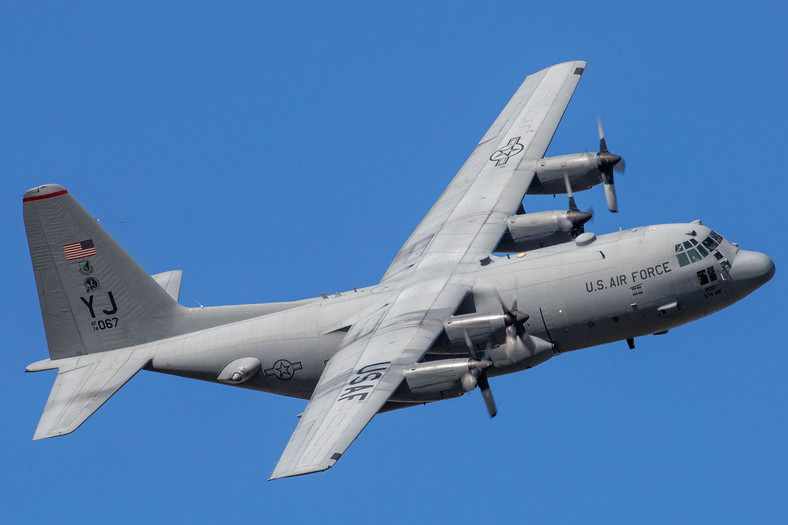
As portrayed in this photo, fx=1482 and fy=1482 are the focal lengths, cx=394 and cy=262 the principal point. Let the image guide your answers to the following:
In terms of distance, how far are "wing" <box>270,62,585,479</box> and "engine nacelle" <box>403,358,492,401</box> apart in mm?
610

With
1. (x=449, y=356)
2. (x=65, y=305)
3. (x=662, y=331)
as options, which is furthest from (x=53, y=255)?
(x=662, y=331)

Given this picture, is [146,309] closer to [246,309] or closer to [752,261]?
[246,309]

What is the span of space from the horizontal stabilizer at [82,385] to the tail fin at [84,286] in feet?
1.82

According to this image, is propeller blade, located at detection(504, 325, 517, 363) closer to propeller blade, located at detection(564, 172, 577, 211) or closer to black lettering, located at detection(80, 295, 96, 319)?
propeller blade, located at detection(564, 172, 577, 211)

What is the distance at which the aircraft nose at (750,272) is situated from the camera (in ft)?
171

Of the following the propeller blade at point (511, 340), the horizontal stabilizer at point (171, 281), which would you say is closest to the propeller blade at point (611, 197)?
the propeller blade at point (511, 340)

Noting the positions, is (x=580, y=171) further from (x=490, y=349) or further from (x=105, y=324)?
(x=105, y=324)

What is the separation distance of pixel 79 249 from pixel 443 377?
15.4 m

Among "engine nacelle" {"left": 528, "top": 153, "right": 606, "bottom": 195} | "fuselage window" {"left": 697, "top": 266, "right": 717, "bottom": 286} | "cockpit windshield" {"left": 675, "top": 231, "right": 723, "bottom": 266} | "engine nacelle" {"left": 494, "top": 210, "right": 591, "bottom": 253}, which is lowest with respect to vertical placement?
"fuselage window" {"left": 697, "top": 266, "right": 717, "bottom": 286}

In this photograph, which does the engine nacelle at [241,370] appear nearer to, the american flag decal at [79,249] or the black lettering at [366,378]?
the black lettering at [366,378]

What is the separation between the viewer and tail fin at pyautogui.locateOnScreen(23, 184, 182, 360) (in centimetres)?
5441

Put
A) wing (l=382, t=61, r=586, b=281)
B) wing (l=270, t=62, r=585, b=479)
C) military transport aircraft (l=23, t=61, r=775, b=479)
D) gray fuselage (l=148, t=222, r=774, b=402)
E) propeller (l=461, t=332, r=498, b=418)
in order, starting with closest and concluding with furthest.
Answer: wing (l=270, t=62, r=585, b=479) → propeller (l=461, t=332, r=498, b=418) → military transport aircraft (l=23, t=61, r=775, b=479) → gray fuselage (l=148, t=222, r=774, b=402) → wing (l=382, t=61, r=586, b=281)

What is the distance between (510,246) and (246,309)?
417 inches

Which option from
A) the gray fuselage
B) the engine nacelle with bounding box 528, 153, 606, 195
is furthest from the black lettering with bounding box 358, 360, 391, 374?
the engine nacelle with bounding box 528, 153, 606, 195
